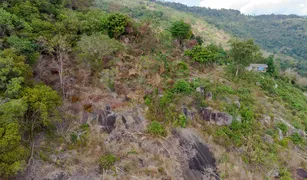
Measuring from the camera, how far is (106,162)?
1213 cm

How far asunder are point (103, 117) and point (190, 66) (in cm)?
1054

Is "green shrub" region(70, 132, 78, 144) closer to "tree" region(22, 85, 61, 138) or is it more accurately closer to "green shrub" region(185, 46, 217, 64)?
"tree" region(22, 85, 61, 138)

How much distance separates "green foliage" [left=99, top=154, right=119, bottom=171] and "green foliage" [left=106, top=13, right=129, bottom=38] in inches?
471

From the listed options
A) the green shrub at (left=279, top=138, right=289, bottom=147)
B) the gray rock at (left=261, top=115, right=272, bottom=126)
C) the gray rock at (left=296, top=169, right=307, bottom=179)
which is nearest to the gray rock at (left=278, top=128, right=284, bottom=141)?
the green shrub at (left=279, top=138, right=289, bottom=147)

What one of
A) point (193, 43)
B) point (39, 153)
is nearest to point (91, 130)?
point (39, 153)

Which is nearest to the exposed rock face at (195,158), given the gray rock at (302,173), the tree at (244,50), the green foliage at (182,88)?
the green foliage at (182,88)

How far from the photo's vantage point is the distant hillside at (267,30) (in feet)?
304

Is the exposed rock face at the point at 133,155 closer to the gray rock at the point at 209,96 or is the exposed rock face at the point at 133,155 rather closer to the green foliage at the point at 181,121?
the green foliage at the point at 181,121

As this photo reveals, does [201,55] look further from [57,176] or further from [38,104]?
[57,176]

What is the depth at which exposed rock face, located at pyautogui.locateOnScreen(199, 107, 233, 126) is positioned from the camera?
15586mm

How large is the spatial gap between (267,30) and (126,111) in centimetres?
12429

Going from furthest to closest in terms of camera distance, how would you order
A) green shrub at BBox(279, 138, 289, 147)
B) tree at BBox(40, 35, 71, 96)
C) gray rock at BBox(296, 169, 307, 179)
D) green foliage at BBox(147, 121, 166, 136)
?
green shrub at BBox(279, 138, 289, 147)
tree at BBox(40, 35, 71, 96)
gray rock at BBox(296, 169, 307, 179)
green foliage at BBox(147, 121, 166, 136)

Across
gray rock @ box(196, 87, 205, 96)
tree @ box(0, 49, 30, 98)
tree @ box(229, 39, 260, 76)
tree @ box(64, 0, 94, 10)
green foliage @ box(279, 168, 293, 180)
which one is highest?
tree @ box(64, 0, 94, 10)

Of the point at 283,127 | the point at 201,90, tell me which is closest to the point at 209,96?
the point at 201,90
